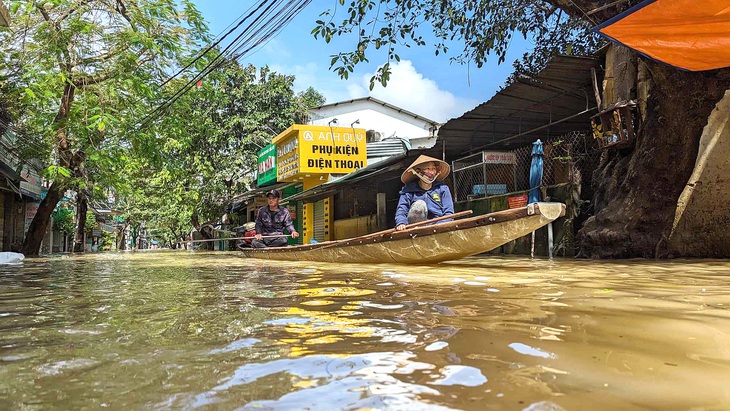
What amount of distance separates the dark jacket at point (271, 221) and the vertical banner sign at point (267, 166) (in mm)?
7551

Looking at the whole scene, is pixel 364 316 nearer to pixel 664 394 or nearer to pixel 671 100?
pixel 664 394

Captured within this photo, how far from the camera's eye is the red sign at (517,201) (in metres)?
9.52

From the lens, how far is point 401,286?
12.5 ft

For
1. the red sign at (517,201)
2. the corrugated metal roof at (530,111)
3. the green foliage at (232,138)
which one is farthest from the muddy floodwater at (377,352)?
the green foliage at (232,138)

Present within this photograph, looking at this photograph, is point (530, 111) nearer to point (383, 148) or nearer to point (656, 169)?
point (656, 169)

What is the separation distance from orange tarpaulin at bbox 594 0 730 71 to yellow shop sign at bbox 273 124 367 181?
10830mm

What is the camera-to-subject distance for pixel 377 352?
1684 mm

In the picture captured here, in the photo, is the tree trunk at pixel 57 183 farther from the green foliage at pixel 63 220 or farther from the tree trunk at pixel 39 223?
the green foliage at pixel 63 220

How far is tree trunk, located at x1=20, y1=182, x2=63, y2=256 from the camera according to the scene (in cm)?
1397

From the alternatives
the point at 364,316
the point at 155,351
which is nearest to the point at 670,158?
the point at 364,316

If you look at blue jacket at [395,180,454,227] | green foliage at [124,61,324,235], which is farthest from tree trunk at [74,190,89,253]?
blue jacket at [395,180,454,227]

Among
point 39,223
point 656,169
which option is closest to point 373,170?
point 656,169

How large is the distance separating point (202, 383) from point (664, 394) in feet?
4.00

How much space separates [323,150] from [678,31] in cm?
1157
